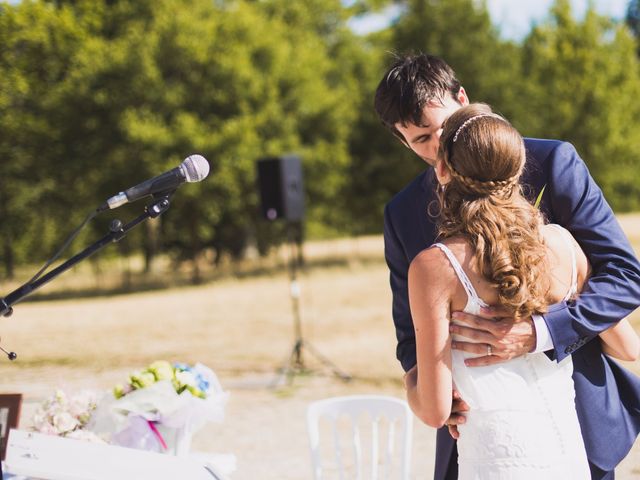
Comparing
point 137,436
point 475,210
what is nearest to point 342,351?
point 137,436

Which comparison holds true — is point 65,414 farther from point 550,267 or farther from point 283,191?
point 283,191

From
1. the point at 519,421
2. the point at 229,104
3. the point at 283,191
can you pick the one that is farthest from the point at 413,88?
the point at 229,104

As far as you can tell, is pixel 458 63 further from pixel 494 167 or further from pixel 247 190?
pixel 494 167

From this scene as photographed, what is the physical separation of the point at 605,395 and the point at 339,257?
2553 cm

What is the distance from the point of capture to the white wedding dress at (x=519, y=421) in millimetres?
1773

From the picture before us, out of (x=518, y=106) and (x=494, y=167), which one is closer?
(x=494, y=167)

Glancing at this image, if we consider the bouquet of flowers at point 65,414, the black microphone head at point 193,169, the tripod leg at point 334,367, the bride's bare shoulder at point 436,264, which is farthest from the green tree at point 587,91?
the bride's bare shoulder at point 436,264

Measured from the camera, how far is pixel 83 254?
2.13 metres

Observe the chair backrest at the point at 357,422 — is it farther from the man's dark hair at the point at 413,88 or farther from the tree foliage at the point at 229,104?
the tree foliage at the point at 229,104

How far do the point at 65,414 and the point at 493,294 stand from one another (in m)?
1.58

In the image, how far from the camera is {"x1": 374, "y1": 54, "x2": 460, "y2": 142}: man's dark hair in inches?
88.4

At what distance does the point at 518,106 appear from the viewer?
2323cm

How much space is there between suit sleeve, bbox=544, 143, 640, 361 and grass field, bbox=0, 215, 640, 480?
1801mm

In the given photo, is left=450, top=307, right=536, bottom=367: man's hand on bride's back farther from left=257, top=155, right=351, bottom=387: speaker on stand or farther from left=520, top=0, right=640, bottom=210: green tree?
left=520, top=0, right=640, bottom=210: green tree
